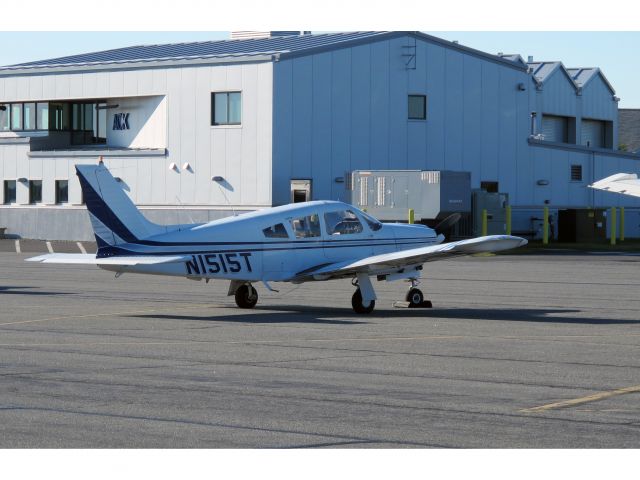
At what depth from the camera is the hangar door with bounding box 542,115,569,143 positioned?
69.4 m

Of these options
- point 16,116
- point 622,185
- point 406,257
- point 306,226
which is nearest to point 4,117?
point 16,116

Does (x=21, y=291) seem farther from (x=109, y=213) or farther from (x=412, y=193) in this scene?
(x=412, y=193)

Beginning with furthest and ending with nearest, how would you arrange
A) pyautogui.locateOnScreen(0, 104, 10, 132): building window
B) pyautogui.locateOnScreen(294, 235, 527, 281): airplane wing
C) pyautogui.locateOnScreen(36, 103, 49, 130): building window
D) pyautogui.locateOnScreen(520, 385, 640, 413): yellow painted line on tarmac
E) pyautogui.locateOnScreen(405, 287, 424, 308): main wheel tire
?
pyautogui.locateOnScreen(0, 104, 10, 132): building window < pyautogui.locateOnScreen(36, 103, 49, 130): building window < pyautogui.locateOnScreen(405, 287, 424, 308): main wheel tire < pyautogui.locateOnScreen(294, 235, 527, 281): airplane wing < pyautogui.locateOnScreen(520, 385, 640, 413): yellow painted line on tarmac

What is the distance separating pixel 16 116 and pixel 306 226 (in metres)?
40.6

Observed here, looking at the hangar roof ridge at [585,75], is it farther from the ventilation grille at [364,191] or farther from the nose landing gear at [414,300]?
the nose landing gear at [414,300]

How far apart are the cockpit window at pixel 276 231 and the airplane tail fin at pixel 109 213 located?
186 cm

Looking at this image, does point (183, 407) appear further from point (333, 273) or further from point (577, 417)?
point (333, 273)

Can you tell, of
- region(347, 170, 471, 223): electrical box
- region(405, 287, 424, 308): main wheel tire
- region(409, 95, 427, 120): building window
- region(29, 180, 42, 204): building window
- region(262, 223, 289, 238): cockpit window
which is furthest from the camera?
region(29, 180, 42, 204): building window

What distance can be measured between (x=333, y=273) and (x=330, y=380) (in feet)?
27.7

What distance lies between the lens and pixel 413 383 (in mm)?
14352

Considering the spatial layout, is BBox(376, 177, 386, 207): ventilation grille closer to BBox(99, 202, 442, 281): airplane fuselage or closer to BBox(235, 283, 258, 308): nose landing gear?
BBox(99, 202, 442, 281): airplane fuselage

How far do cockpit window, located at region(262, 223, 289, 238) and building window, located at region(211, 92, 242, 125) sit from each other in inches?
1157

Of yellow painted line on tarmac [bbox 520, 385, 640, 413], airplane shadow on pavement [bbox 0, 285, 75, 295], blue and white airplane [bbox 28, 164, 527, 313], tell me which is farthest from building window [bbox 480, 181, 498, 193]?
yellow painted line on tarmac [bbox 520, 385, 640, 413]

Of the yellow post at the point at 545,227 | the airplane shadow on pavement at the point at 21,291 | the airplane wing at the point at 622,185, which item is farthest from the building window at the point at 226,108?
the airplane wing at the point at 622,185
